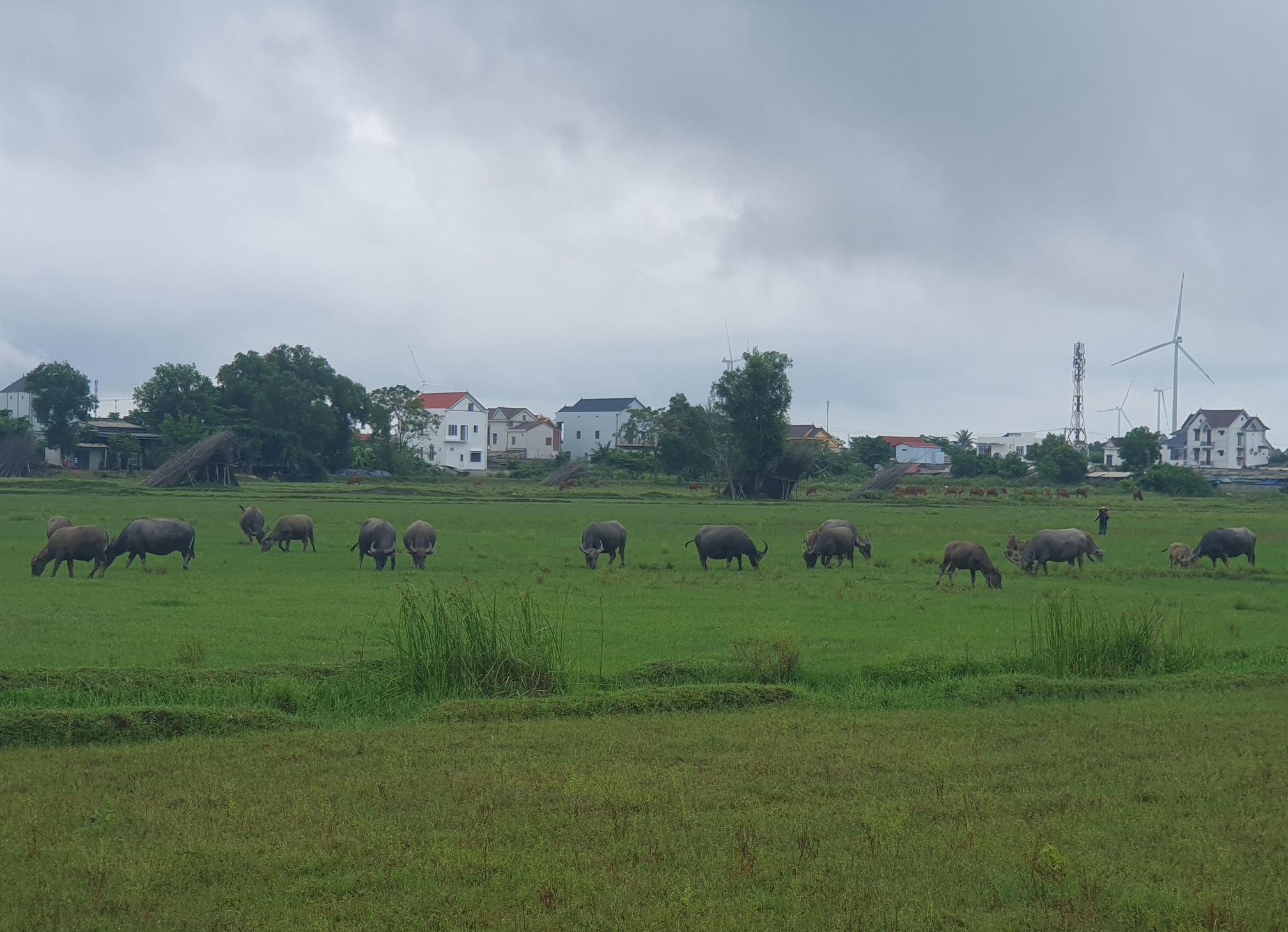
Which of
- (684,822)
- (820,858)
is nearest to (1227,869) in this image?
(820,858)

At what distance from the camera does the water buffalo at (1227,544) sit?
97.4 ft

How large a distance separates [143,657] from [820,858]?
9628mm

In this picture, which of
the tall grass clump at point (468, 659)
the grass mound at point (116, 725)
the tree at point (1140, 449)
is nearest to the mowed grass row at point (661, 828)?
the grass mound at point (116, 725)

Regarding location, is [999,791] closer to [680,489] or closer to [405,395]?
[680,489]

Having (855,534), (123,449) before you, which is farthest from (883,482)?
(123,449)

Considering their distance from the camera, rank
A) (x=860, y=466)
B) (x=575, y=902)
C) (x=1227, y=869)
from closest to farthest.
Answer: (x=575, y=902) < (x=1227, y=869) < (x=860, y=466)

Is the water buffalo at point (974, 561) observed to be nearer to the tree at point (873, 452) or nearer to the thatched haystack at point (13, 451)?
the thatched haystack at point (13, 451)

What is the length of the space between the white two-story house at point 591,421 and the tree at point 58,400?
181 feet

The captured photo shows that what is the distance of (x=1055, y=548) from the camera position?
27641 millimetres

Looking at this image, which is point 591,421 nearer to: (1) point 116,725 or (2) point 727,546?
(2) point 727,546

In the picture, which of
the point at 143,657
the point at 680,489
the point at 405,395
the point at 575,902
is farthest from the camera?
the point at 405,395

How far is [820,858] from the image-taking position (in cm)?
651

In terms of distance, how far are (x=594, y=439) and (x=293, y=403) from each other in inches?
2109

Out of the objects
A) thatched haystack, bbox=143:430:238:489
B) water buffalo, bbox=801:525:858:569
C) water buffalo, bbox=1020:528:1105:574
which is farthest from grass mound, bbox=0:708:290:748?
thatched haystack, bbox=143:430:238:489
